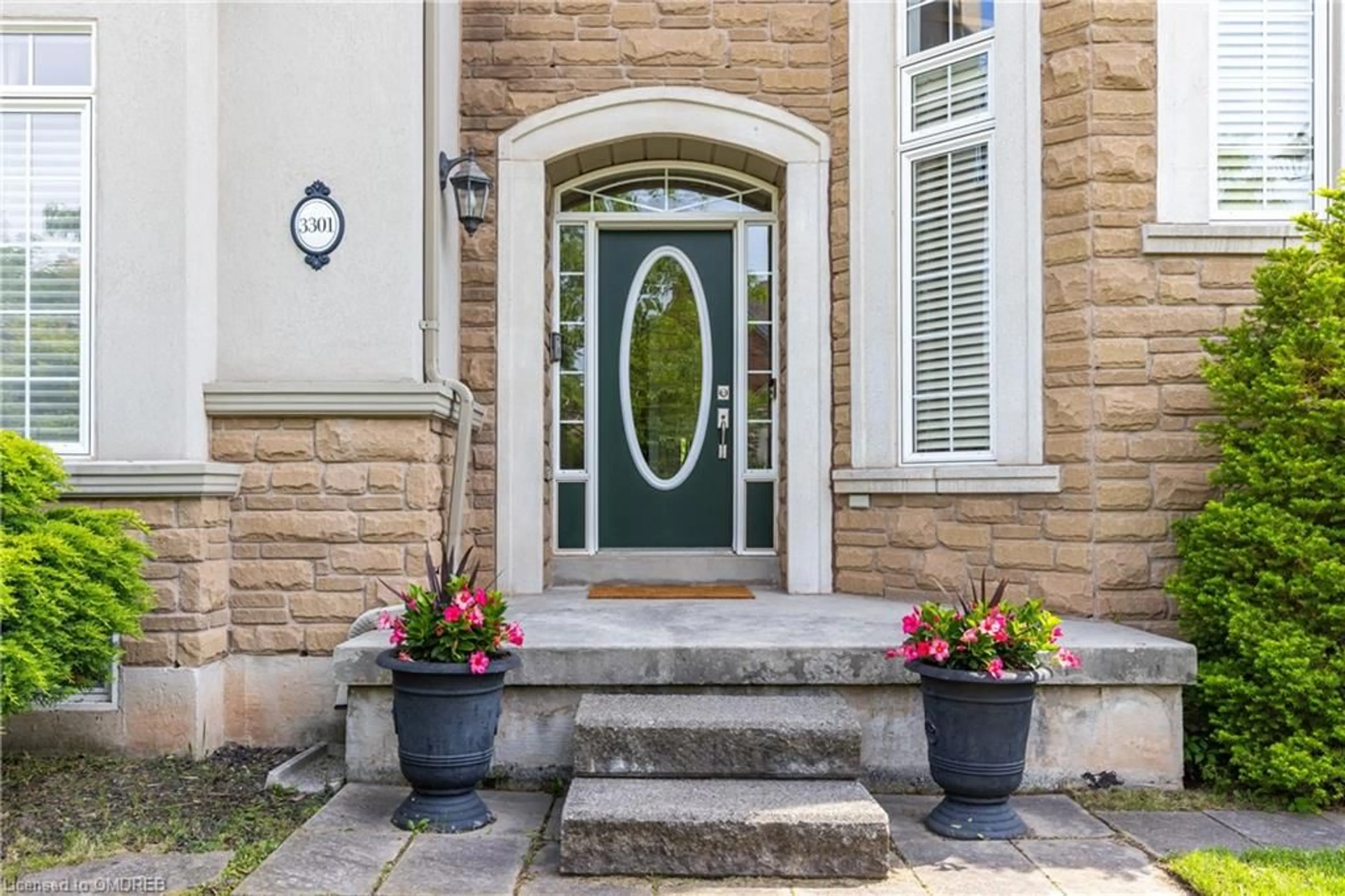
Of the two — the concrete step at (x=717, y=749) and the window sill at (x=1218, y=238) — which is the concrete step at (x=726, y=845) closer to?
the concrete step at (x=717, y=749)

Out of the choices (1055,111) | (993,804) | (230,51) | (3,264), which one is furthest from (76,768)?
(1055,111)

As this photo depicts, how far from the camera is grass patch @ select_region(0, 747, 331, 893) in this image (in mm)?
3064

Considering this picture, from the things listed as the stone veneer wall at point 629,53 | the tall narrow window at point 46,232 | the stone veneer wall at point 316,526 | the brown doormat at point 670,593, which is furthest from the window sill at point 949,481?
the tall narrow window at point 46,232

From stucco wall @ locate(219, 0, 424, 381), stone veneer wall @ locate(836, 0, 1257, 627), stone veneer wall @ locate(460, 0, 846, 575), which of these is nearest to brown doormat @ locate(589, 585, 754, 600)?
stone veneer wall @ locate(836, 0, 1257, 627)

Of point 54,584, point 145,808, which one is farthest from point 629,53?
point 145,808

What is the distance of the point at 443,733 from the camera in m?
3.15

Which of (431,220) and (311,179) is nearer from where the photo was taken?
(311,179)

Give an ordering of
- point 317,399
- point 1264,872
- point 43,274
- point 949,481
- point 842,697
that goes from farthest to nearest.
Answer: point 949,481, point 317,399, point 43,274, point 842,697, point 1264,872

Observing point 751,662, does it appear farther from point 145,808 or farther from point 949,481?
point 145,808

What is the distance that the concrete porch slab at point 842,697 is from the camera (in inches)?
142

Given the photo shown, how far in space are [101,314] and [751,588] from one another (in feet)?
11.5

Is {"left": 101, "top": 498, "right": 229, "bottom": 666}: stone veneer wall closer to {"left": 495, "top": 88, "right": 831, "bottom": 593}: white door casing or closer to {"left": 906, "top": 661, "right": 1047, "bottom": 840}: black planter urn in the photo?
{"left": 495, "top": 88, "right": 831, "bottom": 593}: white door casing

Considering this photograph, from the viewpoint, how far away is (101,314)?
3.98 m

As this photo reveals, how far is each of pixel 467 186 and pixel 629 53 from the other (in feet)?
4.45
